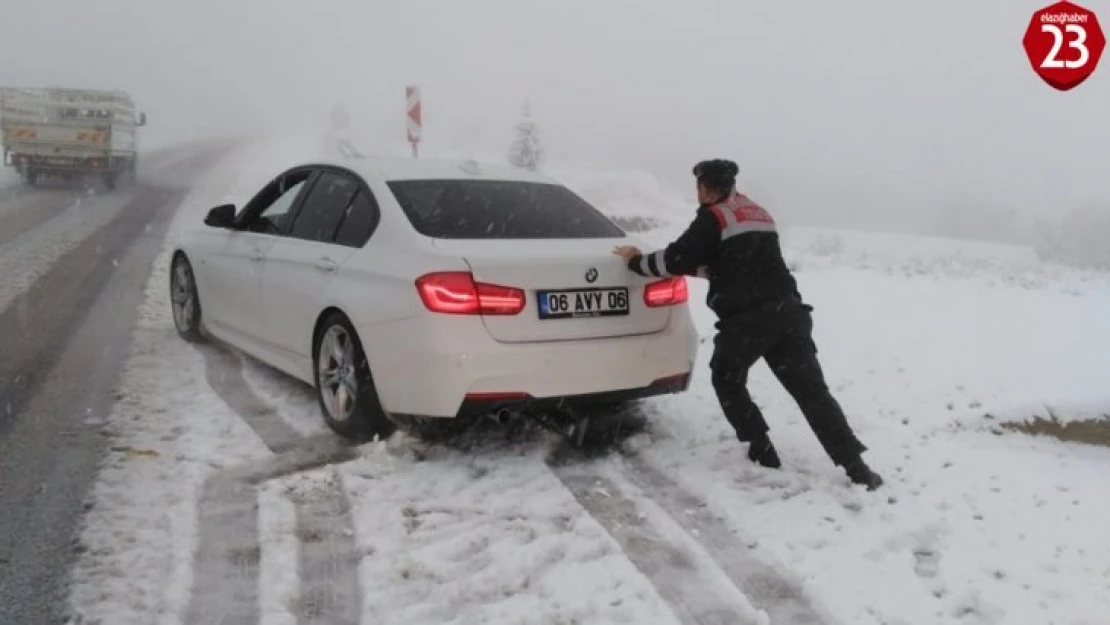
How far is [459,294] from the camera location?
4.07 m

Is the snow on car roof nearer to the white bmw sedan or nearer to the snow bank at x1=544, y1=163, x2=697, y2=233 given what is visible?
the white bmw sedan

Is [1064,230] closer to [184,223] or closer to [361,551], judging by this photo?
[184,223]

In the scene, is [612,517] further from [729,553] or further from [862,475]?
[862,475]

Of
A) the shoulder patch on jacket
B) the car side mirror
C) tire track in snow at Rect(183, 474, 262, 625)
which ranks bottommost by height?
tire track in snow at Rect(183, 474, 262, 625)

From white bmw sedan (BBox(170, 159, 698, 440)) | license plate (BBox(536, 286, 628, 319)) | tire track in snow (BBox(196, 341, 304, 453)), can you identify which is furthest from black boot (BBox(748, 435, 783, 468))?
tire track in snow (BBox(196, 341, 304, 453))

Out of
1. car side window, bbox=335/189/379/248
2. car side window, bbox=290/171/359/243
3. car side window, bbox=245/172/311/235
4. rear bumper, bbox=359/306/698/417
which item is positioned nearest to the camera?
rear bumper, bbox=359/306/698/417

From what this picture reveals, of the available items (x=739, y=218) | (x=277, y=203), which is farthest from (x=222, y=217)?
(x=739, y=218)

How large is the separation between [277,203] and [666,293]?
2821mm

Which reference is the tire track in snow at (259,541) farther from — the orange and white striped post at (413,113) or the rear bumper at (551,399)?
the orange and white striped post at (413,113)

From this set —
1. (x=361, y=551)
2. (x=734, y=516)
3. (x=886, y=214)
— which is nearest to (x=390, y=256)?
(x=361, y=551)

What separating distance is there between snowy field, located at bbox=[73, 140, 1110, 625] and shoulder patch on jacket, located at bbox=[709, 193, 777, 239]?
125cm

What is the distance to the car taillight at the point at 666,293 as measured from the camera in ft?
14.9

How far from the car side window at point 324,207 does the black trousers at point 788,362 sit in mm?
2306

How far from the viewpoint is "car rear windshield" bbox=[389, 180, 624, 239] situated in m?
4.57
